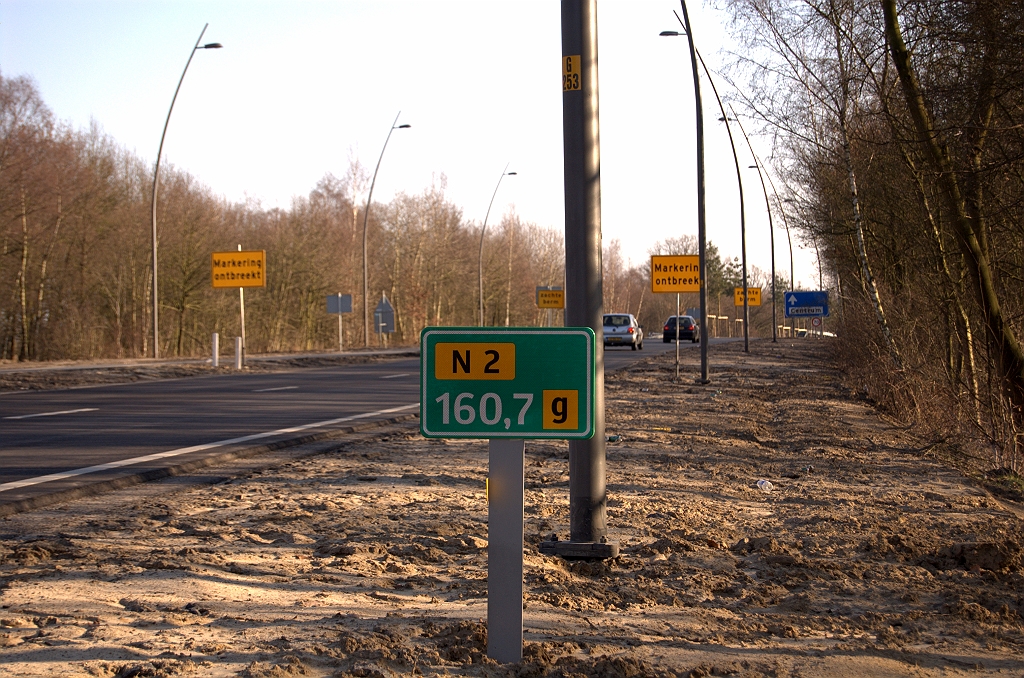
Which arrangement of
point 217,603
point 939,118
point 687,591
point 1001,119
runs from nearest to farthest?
point 217,603, point 687,591, point 1001,119, point 939,118

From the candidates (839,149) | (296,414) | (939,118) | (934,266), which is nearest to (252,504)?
(296,414)

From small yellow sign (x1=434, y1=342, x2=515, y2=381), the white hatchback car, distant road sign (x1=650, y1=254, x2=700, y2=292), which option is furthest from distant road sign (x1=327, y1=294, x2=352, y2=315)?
small yellow sign (x1=434, y1=342, x2=515, y2=381)

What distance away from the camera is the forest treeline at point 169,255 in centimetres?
3772

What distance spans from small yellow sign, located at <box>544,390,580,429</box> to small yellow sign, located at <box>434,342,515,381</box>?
0.57 ft

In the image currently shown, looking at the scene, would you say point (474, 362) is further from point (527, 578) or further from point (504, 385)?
point (527, 578)

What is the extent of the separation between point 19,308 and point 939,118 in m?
38.3

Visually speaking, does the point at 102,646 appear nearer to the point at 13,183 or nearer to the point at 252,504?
the point at 252,504

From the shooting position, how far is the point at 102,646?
3.79 m

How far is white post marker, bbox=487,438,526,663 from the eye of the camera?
12.6ft

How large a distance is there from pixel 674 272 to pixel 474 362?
18.3 metres

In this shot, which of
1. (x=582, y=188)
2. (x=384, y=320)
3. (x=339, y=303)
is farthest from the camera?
(x=384, y=320)

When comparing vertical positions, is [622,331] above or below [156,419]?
above

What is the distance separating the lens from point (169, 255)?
45.8 metres

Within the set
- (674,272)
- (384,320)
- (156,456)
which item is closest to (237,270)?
(384,320)
